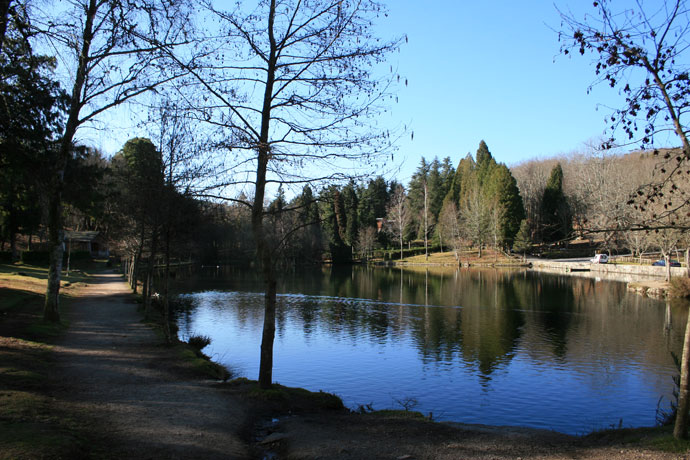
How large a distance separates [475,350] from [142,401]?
1536 cm

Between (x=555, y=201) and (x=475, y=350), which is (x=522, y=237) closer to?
(x=555, y=201)

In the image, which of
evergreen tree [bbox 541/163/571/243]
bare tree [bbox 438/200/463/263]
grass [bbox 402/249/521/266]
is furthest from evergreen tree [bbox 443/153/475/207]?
evergreen tree [bbox 541/163/571/243]

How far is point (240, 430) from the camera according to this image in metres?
8.18

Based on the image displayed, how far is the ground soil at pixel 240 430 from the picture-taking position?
7.03 m

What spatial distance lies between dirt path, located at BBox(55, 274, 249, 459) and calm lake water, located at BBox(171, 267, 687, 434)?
179 inches

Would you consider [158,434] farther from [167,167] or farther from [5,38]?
[167,167]

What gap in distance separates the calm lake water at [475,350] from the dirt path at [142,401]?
455cm

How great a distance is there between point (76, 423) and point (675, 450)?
868 cm

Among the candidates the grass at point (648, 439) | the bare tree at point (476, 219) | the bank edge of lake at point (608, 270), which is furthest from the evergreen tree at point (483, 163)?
the grass at point (648, 439)

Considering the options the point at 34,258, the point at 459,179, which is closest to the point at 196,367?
the point at 34,258

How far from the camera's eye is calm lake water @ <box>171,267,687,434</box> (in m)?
14.1

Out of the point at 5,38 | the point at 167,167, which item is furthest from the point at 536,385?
the point at 5,38

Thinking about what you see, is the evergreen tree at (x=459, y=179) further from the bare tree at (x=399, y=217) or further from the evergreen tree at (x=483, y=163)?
the bare tree at (x=399, y=217)

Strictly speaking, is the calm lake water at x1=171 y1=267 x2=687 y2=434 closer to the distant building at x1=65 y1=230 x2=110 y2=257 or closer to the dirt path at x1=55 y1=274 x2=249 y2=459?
the dirt path at x1=55 y1=274 x2=249 y2=459
